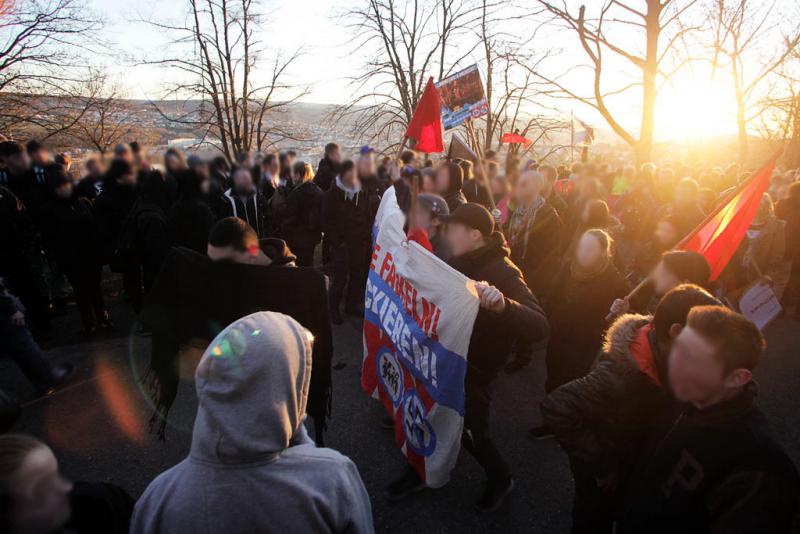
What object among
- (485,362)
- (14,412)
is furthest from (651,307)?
(14,412)

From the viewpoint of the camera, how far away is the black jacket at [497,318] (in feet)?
7.68

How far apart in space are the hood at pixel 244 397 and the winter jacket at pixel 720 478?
4.60 ft

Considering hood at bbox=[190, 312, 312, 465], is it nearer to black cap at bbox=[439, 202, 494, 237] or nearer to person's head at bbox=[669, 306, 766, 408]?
person's head at bbox=[669, 306, 766, 408]

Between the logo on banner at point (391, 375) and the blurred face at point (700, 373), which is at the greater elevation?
the blurred face at point (700, 373)

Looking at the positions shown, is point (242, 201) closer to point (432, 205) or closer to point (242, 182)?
point (242, 182)

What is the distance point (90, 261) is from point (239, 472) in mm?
5309

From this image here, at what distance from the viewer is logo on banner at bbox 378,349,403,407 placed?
115 inches

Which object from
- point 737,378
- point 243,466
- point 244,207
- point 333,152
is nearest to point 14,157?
point 244,207

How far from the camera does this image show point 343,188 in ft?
19.0

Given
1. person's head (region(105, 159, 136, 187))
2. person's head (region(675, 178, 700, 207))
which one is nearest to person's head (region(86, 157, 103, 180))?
person's head (region(105, 159, 136, 187))

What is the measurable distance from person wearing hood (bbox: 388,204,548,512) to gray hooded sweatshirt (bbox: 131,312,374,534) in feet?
4.62

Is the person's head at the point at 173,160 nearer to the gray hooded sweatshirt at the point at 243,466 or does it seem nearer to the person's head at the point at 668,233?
the gray hooded sweatshirt at the point at 243,466

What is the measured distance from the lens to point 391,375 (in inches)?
120

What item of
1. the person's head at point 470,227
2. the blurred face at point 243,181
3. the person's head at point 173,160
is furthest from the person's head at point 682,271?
the person's head at point 173,160
